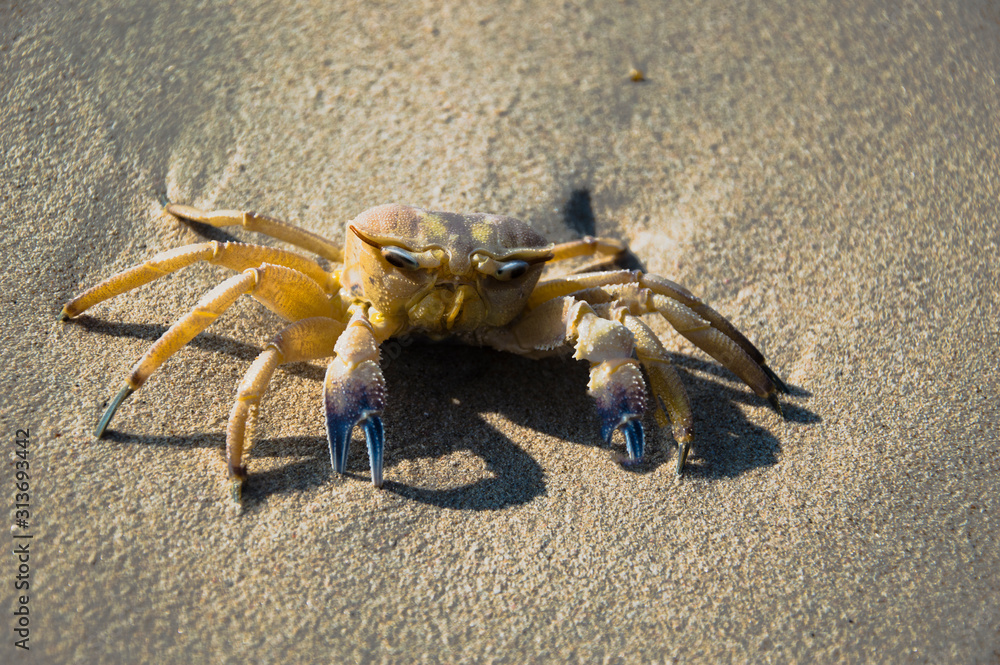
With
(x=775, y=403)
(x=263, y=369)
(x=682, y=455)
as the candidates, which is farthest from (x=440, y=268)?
(x=775, y=403)

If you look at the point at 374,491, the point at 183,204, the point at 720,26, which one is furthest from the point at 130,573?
the point at 720,26

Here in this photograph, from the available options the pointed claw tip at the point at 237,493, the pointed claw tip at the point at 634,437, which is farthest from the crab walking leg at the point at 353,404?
the pointed claw tip at the point at 634,437

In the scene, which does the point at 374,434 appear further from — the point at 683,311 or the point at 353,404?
the point at 683,311

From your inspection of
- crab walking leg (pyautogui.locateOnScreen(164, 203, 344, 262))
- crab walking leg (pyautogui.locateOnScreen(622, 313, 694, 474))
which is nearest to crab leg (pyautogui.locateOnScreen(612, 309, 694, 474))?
crab walking leg (pyautogui.locateOnScreen(622, 313, 694, 474))

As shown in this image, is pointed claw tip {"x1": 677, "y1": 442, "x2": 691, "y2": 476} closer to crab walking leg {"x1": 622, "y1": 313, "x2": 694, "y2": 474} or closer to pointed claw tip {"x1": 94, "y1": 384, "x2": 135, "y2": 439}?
crab walking leg {"x1": 622, "y1": 313, "x2": 694, "y2": 474}

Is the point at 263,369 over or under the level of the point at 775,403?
over

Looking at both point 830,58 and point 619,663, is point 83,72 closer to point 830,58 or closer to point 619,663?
point 619,663

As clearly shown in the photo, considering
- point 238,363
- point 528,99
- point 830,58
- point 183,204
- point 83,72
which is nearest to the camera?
point 238,363

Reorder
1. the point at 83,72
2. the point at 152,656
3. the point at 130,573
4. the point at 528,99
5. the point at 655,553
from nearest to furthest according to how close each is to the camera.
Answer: the point at 152,656 < the point at 130,573 < the point at 655,553 < the point at 83,72 < the point at 528,99
